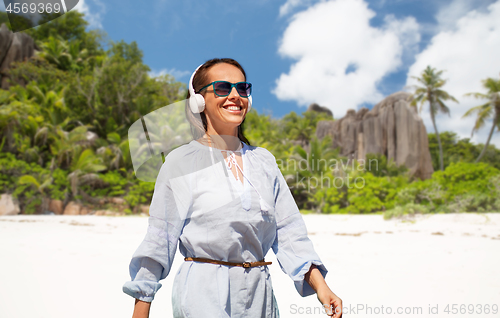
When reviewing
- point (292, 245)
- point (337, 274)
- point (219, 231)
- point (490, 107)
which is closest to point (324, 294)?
point (292, 245)

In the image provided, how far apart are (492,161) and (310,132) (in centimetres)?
1522

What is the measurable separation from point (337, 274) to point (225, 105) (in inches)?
153

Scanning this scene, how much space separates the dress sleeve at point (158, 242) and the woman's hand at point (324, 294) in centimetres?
50

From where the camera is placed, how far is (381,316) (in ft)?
10.6

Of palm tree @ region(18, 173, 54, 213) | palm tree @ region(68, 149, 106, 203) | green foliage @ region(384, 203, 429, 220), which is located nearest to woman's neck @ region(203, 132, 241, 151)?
green foliage @ region(384, 203, 429, 220)

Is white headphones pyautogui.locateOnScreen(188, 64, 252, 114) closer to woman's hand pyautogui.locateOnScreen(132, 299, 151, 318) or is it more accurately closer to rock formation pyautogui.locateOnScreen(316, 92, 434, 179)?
woman's hand pyautogui.locateOnScreen(132, 299, 151, 318)

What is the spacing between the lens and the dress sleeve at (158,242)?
43.4 inches

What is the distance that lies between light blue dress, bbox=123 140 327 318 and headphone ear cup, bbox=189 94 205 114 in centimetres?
17

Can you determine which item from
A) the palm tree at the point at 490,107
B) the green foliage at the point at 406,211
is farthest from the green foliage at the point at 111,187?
the palm tree at the point at 490,107

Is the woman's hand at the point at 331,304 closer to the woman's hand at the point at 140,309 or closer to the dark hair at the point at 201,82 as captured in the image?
the woman's hand at the point at 140,309

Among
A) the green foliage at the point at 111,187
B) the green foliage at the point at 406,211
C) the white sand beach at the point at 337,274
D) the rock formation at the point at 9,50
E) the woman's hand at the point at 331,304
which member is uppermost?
the rock formation at the point at 9,50

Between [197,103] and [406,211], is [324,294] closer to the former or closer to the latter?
[197,103]

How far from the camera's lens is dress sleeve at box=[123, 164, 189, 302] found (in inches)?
43.4

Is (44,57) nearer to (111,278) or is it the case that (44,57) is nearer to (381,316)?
(111,278)
